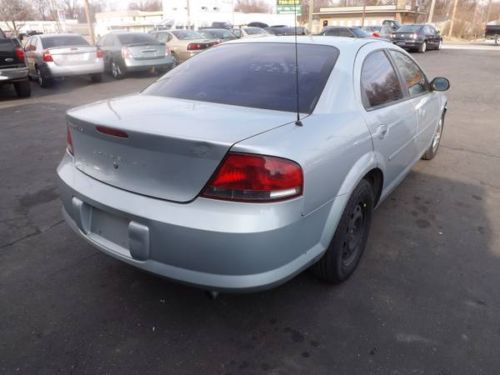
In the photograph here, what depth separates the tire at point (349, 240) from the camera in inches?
98.3

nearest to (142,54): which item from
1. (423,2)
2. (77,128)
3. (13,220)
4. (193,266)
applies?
(13,220)

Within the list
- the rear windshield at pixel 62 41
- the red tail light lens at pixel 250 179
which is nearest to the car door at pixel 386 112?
the red tail light lens at pixel 250 179

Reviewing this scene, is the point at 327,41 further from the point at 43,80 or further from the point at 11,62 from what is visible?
the point at 43,80

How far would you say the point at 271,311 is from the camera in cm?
253

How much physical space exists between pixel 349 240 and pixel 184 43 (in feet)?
46.1

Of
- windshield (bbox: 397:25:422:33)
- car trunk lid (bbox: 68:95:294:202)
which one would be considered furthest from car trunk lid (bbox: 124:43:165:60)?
windshield (bbox: 397:25:422:33)

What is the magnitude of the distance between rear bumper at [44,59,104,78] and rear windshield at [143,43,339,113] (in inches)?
374

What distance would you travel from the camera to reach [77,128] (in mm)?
2439

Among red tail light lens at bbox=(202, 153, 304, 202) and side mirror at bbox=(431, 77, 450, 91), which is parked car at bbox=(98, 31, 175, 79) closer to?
side mirror at bbox=(431, 77, 450, 91)

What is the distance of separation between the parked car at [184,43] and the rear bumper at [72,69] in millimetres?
3548

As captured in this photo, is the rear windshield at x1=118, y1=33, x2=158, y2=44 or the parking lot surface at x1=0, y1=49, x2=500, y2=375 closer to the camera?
the parking lot surface at x1=0, y1=49, x2=500, y2=375

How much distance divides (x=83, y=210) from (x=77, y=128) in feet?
1.65

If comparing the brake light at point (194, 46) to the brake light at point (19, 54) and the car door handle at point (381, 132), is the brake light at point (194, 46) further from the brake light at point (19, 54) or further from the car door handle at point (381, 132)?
the car door handle at point (381, 132)

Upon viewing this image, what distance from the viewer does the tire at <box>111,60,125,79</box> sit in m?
13.5
